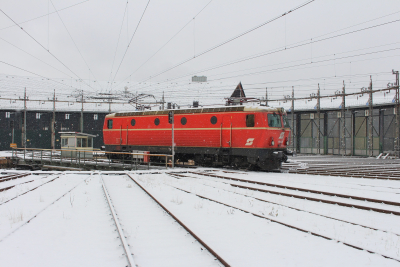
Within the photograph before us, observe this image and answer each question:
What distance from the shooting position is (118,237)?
5.66 m

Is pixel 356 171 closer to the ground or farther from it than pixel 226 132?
closer to the ground

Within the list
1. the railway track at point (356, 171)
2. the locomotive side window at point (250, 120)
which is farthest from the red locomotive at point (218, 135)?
the railway track at point (356, 171)

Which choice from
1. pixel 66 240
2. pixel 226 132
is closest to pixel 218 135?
→ pixel 226 132

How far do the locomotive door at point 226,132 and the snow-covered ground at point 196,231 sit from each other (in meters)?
7.83

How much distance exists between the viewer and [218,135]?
18234 millimetres

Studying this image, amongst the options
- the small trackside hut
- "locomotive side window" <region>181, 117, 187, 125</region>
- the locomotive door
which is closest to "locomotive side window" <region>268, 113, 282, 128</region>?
the locomotive door

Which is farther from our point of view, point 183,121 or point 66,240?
point 183,121

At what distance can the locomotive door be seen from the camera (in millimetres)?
17828

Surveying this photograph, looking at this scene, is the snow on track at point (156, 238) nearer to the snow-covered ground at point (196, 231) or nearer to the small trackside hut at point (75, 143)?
the snow-covered ground at point (196, 231)

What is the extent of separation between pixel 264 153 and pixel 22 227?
41.7 feet

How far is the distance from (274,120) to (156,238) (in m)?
13.0

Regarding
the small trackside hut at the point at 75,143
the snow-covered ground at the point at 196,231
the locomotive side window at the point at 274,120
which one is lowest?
the snow-covered ground at the point at 196,231

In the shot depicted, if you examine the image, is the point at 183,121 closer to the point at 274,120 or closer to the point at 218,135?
the point at 218,135

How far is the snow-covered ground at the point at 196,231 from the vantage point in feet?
15.3
